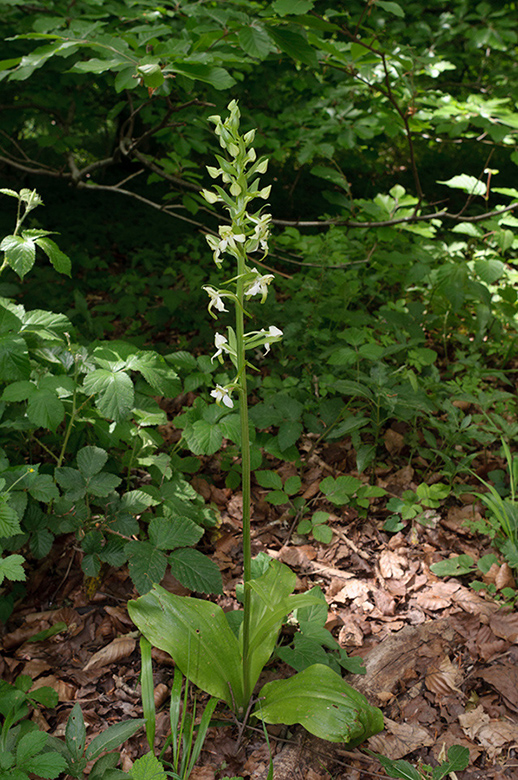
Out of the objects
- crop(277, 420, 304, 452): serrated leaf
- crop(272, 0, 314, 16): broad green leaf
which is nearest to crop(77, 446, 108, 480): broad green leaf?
crop(277, 420, 304, 452): serrated leaf

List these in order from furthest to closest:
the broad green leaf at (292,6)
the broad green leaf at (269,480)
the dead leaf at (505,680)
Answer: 1. the broad green leaf at (269,480)
2. the broad green leaf at (292,6)
3. the dead leaf at (505,680)

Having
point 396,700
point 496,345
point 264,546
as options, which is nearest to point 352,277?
point 496,345

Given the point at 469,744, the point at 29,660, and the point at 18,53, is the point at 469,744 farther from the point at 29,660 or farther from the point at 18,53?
the point at 18,53

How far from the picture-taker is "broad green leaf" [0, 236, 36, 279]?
6.12 ft

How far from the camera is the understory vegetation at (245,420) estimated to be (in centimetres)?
152

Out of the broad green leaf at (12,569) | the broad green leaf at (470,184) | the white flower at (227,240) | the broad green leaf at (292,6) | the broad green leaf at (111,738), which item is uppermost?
the broad green leaf at (292,6)

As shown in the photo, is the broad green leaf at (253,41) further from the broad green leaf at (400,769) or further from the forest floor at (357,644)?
the broad green leaf at (400,769)

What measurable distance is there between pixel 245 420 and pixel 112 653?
1123 mm

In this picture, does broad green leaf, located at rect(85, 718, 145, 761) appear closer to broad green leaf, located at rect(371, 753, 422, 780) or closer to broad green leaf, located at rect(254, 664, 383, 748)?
broad green leaf, located at rect(254, 664, 383, 748)

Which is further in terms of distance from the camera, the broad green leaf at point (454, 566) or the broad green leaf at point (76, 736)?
the broad green leaf at point (454, 566)

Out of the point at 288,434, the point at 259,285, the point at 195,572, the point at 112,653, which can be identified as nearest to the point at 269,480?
the point at 288,434

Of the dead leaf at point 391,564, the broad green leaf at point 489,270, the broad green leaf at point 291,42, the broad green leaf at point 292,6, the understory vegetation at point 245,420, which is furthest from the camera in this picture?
the broad green leaf at point 489,270

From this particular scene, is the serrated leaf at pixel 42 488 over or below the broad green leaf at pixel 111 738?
over

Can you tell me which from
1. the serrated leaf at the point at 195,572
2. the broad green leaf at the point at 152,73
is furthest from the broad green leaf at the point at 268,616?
the broad green leaf at the point at 152,73
